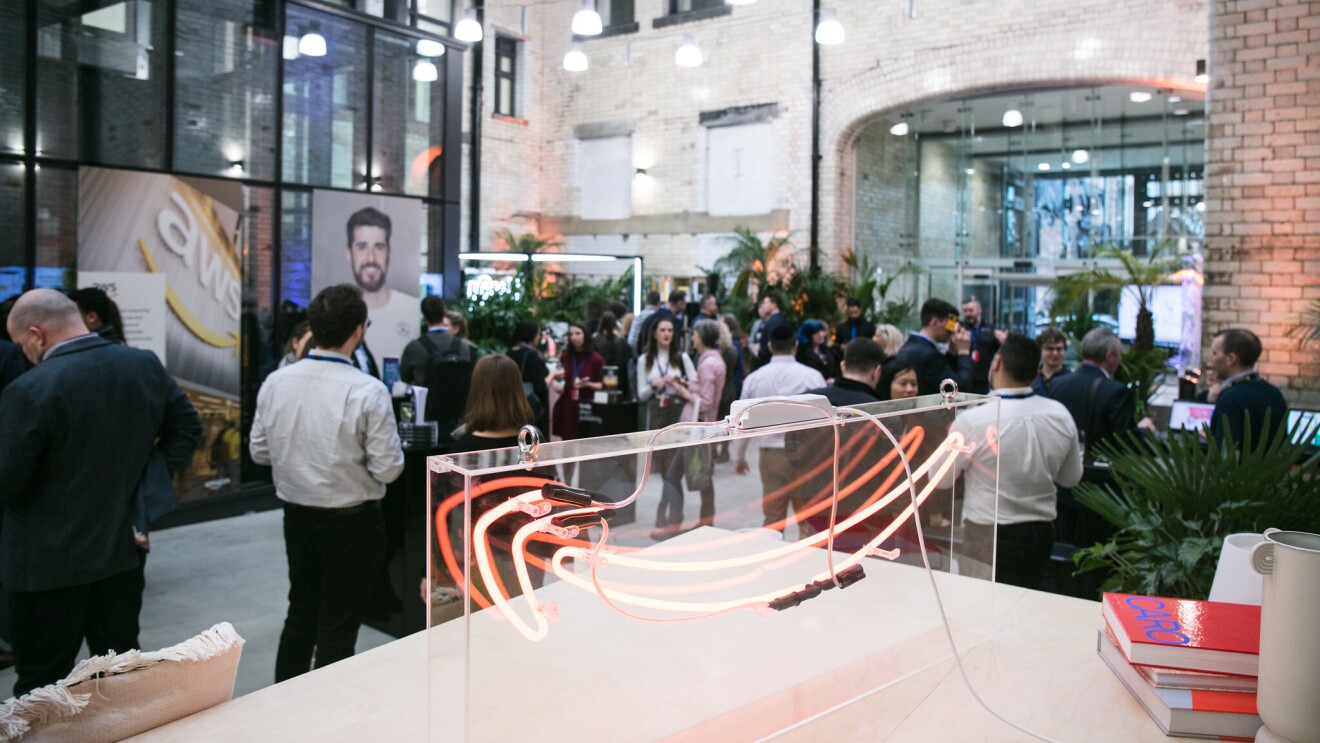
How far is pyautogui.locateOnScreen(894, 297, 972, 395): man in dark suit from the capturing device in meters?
6.08

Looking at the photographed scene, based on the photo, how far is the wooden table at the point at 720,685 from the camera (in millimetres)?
1419

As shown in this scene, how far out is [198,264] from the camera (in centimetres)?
716

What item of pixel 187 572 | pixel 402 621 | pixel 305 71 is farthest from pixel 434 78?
pixel 402 621

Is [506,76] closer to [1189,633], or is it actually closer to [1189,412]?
[1189,412]

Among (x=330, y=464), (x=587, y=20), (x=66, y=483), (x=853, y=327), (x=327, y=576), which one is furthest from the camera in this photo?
(x=853, y=327)

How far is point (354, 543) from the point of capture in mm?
3512

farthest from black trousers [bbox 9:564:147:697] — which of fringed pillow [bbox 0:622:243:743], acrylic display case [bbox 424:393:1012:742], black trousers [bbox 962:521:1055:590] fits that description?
black trousers [bbox 962:521:1055:590]

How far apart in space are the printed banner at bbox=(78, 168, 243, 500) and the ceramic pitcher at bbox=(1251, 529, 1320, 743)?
677cm

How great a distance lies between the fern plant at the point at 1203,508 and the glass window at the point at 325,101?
22.8 ft

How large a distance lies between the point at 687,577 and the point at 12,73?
256 inches

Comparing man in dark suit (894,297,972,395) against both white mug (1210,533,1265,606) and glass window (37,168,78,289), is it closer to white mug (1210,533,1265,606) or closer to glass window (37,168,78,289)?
white mug (1210,533,1265,606)

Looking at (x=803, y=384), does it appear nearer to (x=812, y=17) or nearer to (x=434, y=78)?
(x=434, y=78)

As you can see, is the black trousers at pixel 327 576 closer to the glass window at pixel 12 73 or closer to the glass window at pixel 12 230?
the glass window at pixel 12 230

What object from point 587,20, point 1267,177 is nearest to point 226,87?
point 587,20
